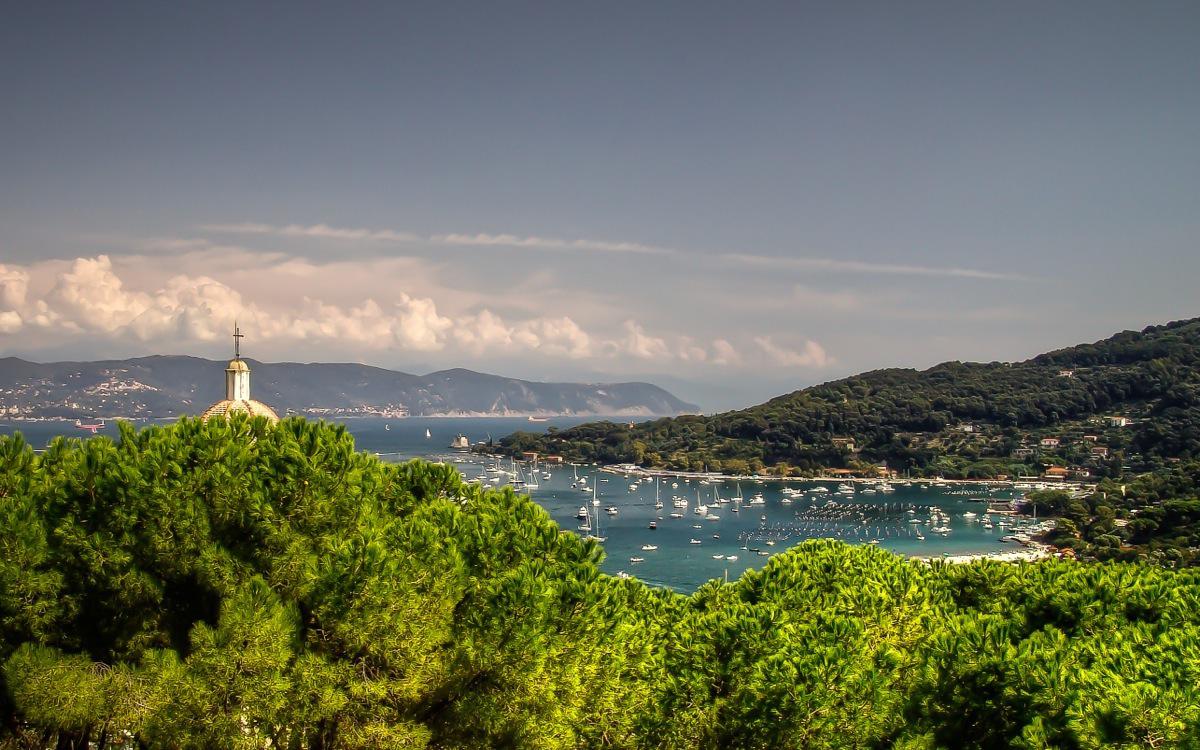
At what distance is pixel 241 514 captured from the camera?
832 centimetres

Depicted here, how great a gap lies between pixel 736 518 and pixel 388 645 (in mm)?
67669

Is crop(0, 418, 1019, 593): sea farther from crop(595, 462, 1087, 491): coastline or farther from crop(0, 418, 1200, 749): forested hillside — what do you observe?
crop(0, 418, 1200, 749): forested hillside

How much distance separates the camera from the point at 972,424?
110500 mm

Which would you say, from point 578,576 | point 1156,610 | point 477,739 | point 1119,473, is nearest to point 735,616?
point 578,576

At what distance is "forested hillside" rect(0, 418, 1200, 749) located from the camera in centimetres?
748

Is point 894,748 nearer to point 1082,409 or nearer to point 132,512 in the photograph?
point 132,512

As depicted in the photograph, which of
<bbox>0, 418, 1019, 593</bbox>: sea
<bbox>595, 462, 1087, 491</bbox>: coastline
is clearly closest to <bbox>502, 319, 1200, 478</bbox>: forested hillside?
<bbox>595, 462, 1087, 491</bbox>: coastline

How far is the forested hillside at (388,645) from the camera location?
295 inches

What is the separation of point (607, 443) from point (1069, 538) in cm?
7438

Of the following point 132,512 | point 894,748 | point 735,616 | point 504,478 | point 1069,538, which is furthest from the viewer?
point 504,478

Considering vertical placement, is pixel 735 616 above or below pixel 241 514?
below

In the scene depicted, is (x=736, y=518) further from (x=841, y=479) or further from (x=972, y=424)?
(x=972, y=424)

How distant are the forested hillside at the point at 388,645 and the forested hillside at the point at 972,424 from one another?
3424 inches

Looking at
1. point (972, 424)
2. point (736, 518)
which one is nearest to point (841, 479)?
point (972, 424)
